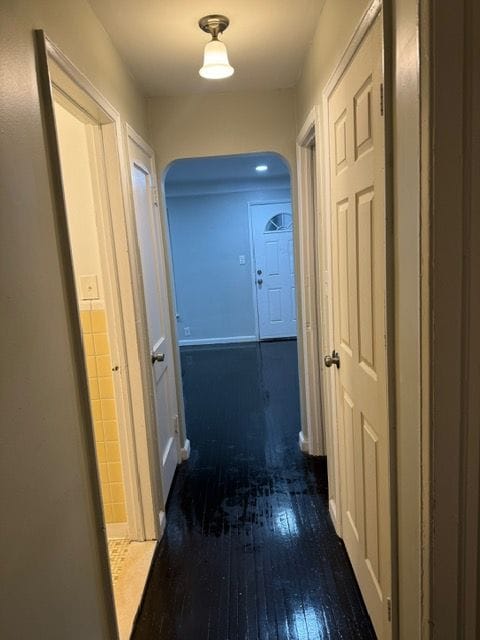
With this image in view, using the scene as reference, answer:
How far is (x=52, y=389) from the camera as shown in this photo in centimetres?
114

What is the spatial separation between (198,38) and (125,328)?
1357 millimetres

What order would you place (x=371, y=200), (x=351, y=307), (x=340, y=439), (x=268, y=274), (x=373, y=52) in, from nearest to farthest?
(x=373, y=52), (x=371, y=200), (x=351, y=307), (x=340, y=439), (x=268, y=274)

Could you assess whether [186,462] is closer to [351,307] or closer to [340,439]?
[340,439]

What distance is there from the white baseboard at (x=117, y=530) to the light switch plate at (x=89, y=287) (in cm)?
117

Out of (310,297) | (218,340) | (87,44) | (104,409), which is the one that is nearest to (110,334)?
(104,409)

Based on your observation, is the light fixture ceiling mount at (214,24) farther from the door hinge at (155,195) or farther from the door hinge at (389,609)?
the door hinge at (389,609)

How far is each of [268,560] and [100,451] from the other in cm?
96

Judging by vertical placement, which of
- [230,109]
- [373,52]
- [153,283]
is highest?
[230,109]

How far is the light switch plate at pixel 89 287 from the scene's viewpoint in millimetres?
2090

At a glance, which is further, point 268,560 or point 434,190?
point 268,560

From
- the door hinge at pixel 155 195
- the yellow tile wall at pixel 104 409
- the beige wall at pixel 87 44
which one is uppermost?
the beige wall at pixel 87 44

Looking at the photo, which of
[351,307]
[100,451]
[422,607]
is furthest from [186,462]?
[422,607]

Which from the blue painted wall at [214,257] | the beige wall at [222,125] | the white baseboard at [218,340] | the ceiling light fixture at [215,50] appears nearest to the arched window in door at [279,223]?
the blue painted wall at [214,257]

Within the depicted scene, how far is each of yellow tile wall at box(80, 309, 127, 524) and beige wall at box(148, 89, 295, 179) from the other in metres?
1.22
